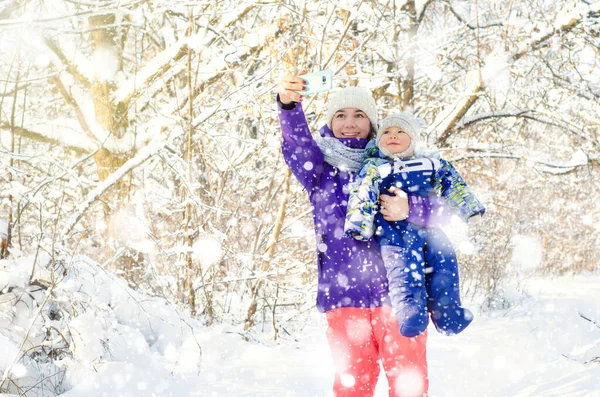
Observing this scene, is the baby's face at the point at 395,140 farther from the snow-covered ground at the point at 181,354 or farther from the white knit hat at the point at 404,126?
the snow-covered ground at the point at 181,354

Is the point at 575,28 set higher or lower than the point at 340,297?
higher

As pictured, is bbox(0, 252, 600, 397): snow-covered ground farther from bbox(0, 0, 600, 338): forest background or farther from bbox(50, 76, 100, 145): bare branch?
bbox(50, 76, 100, 145): bare branch

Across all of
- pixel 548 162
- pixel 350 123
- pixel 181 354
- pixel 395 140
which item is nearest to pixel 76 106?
pixel 181 354

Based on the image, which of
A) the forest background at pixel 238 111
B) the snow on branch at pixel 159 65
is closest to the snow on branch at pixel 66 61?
the forest background at pixel 238 111

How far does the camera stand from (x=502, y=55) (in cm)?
557

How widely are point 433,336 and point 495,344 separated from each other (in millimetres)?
602

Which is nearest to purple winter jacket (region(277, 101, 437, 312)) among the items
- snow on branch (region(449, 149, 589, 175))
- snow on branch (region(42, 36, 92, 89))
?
snow on branch (region(449, 149, 589, 175))

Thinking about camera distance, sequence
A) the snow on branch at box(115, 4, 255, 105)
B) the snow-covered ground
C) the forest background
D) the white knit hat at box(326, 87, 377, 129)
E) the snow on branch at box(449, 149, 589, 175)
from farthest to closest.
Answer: the snow on branch at box(449, 149, 589, 175)
the snow on branch at box(115, 4, 255, 105)
the forest background
the snow-covered ground
the white knit hat at box(326, 87, 377, 129)

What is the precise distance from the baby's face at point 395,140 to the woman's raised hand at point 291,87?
0.42 metres

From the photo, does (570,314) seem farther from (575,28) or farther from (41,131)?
(41,131)

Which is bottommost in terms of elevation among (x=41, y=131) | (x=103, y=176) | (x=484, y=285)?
(x=484, y=285)

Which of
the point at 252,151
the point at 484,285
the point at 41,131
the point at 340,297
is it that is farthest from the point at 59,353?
the point at 484,285

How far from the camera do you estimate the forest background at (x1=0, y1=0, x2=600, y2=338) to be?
14.2ft

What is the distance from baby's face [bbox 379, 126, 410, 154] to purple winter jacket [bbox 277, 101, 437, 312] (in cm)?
18
